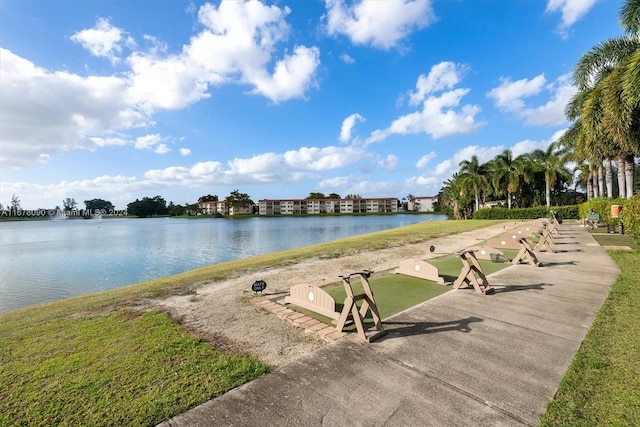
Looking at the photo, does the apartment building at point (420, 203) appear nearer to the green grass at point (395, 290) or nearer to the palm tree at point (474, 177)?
the palm tree at point (474, 177)

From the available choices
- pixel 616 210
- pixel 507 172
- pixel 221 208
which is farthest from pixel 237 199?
pixel 616 210

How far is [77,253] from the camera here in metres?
25.6

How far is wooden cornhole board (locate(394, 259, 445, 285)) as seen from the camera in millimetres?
7950

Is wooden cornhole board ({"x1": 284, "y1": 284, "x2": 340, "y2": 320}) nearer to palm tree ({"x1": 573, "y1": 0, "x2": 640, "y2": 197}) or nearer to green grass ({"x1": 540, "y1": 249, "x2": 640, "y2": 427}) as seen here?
green grass ({"x1": 540, "y1": 249, "x2": 640, "y2": 427})

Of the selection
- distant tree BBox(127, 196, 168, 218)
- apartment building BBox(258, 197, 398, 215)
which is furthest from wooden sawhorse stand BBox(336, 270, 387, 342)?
distant tree BBox(127, 196, 168, 218)

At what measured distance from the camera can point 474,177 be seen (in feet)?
169

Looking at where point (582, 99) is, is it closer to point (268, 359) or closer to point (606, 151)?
point (606, 151)

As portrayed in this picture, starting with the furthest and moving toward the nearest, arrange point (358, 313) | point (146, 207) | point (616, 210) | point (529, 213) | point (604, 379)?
point (146, 207) → point (529, 213) → point (616, 210) → point (358, 313) → point (604, 379)

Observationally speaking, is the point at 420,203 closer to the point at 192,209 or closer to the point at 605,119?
the point at 192,209

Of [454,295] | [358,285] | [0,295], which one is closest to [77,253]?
[0,295]

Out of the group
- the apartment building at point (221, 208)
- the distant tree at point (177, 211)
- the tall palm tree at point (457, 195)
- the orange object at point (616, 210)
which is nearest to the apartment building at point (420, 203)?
the apartment building at point (221, 208)

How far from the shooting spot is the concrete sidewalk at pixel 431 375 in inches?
113

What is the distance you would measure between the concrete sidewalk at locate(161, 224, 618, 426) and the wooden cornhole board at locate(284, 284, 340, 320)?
3.13 feet

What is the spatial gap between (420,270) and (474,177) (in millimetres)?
50032
